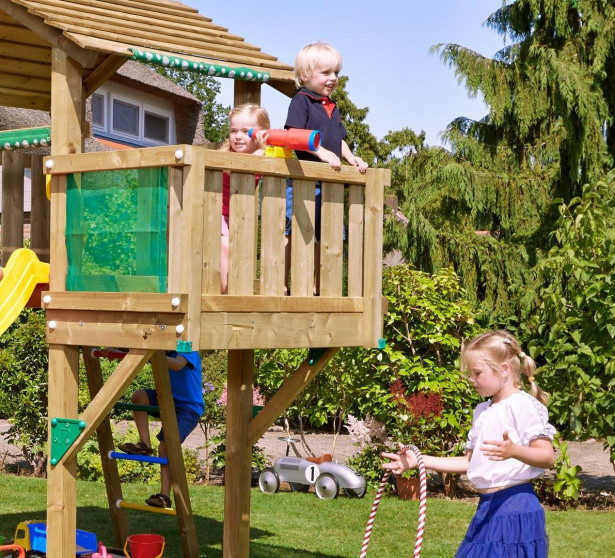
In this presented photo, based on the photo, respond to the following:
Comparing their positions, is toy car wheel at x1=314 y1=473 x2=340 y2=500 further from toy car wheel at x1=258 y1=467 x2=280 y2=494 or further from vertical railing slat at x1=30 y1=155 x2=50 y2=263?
vertical railing slat at x1=30 y1=155 x2=50 y2=263

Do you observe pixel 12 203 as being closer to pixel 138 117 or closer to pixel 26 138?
pixel 26 138

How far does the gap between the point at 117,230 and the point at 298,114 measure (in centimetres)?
120

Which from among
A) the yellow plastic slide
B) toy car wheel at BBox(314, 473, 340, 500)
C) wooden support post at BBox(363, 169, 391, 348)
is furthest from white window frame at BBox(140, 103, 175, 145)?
wooden support post at BBox(363, 169, 391, 348)

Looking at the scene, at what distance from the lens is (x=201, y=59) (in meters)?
6.20

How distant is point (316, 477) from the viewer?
10.5 m

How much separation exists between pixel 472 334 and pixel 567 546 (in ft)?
11.1

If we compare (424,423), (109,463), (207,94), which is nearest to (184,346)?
(109,463)

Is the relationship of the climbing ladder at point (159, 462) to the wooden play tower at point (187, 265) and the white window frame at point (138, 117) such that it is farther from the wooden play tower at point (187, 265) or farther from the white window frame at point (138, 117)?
the white window frame at point (138, 117)

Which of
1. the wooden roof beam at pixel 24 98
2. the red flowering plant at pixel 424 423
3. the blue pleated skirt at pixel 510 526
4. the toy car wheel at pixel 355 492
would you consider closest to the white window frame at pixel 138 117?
the red flowering plant at pixel 424 423

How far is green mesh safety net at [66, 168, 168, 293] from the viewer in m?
5.11

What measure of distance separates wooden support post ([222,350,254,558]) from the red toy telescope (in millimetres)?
1877

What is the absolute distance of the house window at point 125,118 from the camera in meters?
25.7

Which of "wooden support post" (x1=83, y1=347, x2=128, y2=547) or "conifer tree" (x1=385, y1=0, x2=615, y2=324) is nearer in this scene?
"wooden support post" (x1=83, y1=347, x2=128, y2=547)

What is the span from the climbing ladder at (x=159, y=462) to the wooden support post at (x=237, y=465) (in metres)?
0.36
